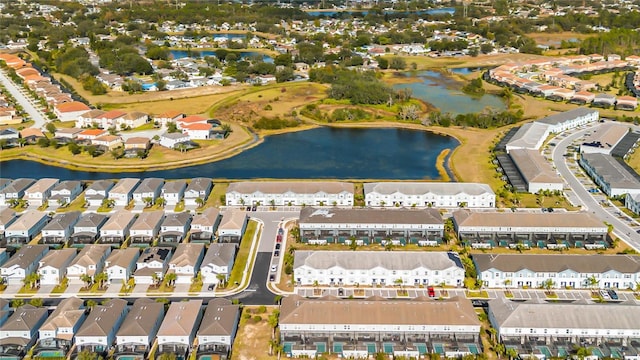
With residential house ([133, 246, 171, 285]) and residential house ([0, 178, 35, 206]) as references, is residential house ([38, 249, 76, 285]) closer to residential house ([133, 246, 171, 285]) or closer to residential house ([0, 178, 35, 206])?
residential house ([133, 246, 171, 285])

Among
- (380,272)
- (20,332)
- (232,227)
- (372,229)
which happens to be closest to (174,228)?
(232,227)

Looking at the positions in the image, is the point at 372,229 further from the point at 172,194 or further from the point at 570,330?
the point at 172,194

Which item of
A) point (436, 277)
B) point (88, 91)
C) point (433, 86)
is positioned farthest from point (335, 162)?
point (88, 91)

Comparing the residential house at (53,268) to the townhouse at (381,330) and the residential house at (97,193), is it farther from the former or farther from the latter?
the townhouse at (381,330)

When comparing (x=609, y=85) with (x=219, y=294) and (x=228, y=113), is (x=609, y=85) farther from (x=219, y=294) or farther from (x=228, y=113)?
(x=219, y=294)

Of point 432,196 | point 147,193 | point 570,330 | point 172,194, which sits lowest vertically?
point 432,196

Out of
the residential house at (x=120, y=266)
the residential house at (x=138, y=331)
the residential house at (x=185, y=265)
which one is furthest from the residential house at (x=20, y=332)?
the residential house at (x=185, y=265)
